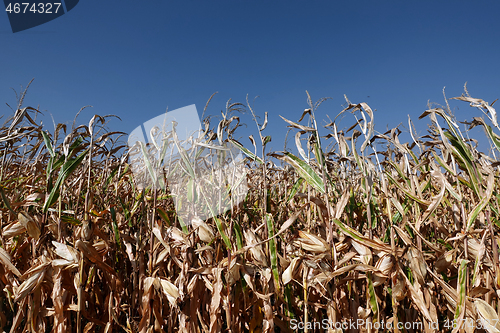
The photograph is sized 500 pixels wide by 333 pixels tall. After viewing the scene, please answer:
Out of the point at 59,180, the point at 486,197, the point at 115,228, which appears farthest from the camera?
the point at 115,228

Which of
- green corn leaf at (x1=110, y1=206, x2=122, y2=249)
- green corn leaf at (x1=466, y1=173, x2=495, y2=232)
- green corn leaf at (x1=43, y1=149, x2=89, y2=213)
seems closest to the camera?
green corn leaf at (x1=466, y1=173, x2=495, y2=232)

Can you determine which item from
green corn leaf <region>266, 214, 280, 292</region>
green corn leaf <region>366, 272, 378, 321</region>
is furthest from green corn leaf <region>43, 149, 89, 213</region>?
green corn leaf <region>366, 272, 378, 321</region>

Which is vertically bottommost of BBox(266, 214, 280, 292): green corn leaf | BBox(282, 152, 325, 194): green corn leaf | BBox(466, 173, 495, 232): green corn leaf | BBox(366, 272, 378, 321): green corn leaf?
BBox(366, 272, 378, 321): green corn leaf

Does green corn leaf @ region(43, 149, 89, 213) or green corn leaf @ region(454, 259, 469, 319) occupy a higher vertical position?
green corn leaf @ region(43, 149, 89, 213)

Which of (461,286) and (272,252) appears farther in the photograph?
(272,252)

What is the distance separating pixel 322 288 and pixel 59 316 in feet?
4.36

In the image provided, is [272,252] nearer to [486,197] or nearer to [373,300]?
[373,300]

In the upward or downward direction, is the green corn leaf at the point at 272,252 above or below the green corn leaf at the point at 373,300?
above

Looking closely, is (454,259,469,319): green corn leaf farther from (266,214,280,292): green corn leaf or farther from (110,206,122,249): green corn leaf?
(110,206,122,249): green corn leaf

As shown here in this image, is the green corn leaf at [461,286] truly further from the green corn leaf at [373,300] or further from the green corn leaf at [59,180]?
the green corn leaf at [59,180]

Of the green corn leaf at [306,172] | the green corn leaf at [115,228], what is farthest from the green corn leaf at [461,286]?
the green corn leaf at [115,228]

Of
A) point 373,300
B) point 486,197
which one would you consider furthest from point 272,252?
point 486,197

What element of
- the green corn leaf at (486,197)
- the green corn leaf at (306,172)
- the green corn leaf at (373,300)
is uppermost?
the green corn leaf at (306,172)

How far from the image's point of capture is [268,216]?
4.57 ft
